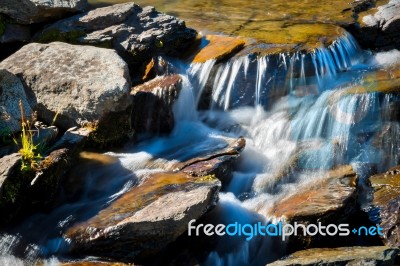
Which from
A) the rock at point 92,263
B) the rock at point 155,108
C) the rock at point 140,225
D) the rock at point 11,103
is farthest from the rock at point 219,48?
the rock at point 92,263

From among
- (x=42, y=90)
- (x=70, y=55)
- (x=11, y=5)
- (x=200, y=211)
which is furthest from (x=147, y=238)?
(x=11, y=5)

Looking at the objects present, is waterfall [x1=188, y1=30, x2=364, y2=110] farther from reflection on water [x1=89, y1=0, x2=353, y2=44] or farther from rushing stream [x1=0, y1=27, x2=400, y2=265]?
reflection on water [x1=89, y1=0, x2=353, y2=44]

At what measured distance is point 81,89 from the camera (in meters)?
8.04

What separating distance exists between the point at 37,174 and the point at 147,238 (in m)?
1.66

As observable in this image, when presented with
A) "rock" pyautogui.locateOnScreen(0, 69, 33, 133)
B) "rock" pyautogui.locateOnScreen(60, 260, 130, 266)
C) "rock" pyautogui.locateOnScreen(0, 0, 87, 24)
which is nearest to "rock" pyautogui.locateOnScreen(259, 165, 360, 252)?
"rock" pyautogui.locateOnScreen(60, 260, 130, 266)

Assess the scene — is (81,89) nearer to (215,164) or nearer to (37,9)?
(215,164)

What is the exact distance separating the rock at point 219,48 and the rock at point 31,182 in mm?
3642

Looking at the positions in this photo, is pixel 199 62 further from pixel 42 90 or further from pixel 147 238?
pixel 147 238

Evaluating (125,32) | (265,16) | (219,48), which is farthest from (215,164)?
(265,16)

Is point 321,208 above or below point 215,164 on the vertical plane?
below

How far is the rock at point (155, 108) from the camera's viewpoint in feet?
29.9

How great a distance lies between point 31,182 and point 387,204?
15.7 ft

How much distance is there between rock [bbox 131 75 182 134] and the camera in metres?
9.12

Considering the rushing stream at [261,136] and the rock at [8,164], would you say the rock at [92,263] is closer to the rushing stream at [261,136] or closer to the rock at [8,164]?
the rushing stream at [261,136]
